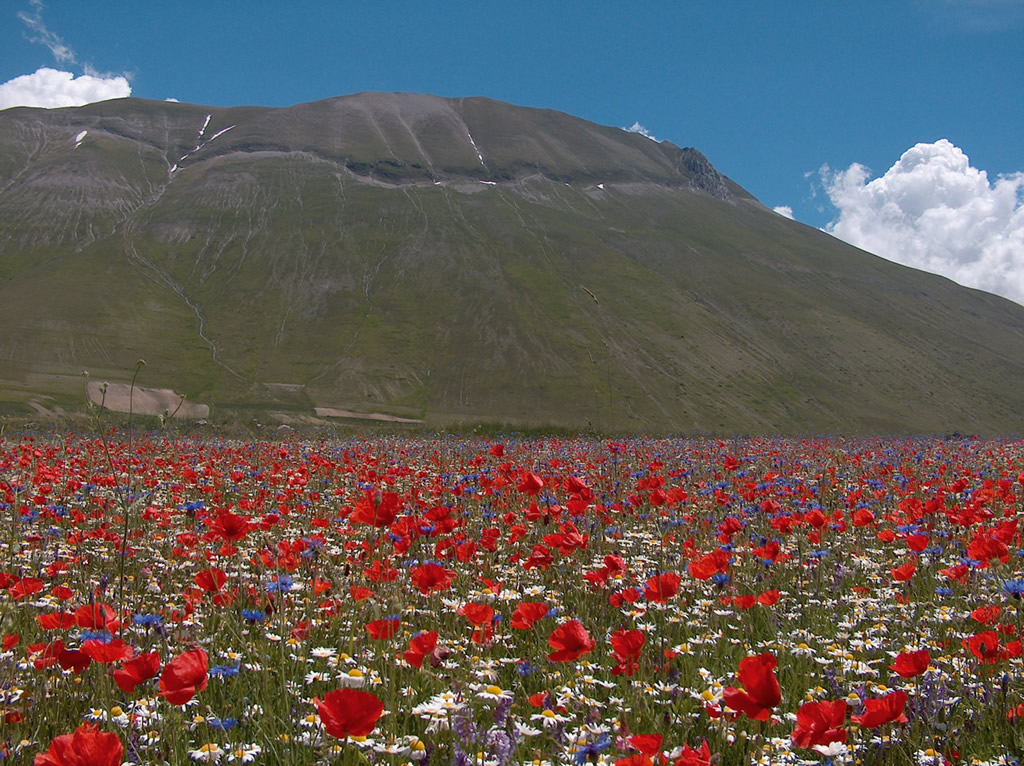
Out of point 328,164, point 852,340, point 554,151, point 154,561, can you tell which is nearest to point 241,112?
point 328,164

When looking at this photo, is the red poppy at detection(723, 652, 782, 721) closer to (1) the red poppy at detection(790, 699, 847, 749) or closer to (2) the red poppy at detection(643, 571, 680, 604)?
(1) the red poppy at detection(790, 699, 847, 749)

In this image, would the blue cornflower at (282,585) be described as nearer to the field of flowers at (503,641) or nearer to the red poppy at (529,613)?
the field of flowers at (503,641)

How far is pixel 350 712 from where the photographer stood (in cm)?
175

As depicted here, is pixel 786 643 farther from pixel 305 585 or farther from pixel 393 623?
pixel 305 585

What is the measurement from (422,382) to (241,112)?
137 meters

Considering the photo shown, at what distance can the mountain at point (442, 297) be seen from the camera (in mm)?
89500

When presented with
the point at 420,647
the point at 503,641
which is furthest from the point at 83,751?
the point at 503,641

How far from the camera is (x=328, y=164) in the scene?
15612 centimetres

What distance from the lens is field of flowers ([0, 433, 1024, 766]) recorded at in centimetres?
239

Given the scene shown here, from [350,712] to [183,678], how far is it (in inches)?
23.9

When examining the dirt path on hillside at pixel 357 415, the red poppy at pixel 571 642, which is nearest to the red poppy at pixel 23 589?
the red poppy at pixel 571 642

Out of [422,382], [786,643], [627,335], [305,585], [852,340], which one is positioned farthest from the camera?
Answer: [852,340]

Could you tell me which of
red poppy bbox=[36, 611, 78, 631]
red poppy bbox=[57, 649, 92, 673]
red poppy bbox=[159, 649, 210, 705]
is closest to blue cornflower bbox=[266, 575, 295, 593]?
red poppy bbox=[36, 611, 78, 631]

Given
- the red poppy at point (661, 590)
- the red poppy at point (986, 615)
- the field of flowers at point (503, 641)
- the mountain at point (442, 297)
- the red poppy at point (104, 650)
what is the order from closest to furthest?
the red poppy at point (104, 650) → the field of flowers at point (503, 641) → the red poppy at point (661, 590) → the red poppy at point (986, 615) → the mountain at point (442, 297)
